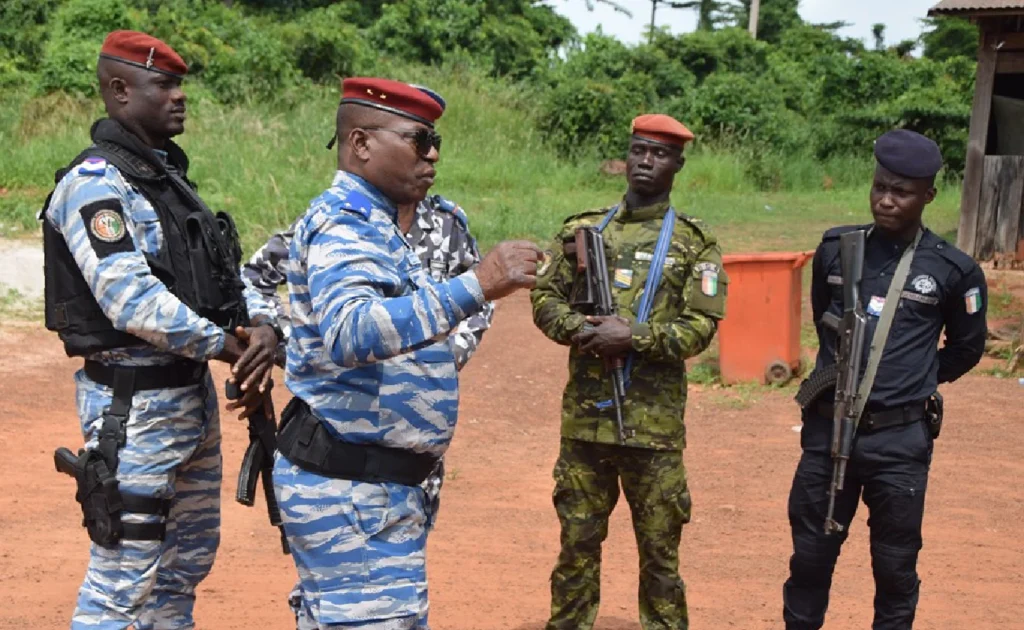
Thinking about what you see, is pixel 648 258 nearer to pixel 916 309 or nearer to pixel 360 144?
pixel 916 309

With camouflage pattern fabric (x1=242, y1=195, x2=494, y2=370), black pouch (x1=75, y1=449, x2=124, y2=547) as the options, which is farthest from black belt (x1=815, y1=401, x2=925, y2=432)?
black pouch (x1=75, y1=449, x2=124, y2=547)

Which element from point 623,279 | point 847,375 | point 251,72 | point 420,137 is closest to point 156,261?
point 420,137

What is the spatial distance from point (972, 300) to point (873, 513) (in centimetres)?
81

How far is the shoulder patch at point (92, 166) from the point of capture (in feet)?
12.0

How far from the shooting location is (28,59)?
72.4ft

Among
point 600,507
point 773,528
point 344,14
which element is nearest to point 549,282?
point 600,507

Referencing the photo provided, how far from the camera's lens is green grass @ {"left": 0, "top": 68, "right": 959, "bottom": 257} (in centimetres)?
1405

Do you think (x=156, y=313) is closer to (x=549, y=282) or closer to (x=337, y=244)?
(x=337, y=244)

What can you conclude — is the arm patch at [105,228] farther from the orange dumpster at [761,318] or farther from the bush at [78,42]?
the bush at [78,42]

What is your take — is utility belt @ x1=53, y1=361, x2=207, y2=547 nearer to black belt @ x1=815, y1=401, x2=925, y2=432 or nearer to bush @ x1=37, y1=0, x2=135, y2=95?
black belt @ x1=815, y1=401, x2=925, y2=432

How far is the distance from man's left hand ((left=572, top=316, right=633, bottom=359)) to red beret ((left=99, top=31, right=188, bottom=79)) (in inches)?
61.9

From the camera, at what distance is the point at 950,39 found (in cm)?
3391

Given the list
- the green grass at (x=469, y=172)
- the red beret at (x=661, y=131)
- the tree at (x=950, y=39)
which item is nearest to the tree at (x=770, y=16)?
the tree at (x=950, y=39)

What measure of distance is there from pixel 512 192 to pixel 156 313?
1456 centimetres
